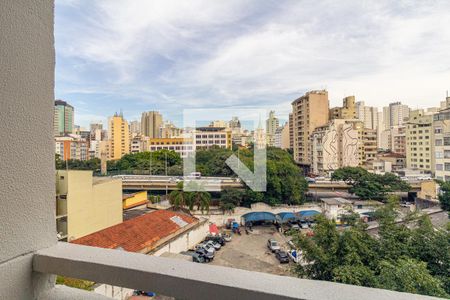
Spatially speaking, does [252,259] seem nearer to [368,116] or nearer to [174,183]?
[174,183]

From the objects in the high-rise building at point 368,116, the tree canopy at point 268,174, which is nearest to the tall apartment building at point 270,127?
the tree canopy at point 268,174

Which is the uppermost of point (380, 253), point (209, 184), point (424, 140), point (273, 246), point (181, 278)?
point (424, 140)

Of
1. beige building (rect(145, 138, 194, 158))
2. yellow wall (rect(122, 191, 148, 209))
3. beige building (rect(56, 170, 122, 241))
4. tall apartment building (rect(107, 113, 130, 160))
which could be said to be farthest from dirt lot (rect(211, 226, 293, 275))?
beige building (rect(145, 138, 194, 158))

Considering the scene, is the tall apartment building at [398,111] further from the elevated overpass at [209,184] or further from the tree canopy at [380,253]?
the tree canopy at [380,253]

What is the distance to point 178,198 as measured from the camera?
7629 mm

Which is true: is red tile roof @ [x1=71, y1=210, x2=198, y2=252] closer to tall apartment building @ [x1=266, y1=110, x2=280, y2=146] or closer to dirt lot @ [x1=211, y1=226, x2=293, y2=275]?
dirt lot @ [x1=211, y1=226, x2=293, y2=275]

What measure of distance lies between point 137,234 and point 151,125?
489 inches

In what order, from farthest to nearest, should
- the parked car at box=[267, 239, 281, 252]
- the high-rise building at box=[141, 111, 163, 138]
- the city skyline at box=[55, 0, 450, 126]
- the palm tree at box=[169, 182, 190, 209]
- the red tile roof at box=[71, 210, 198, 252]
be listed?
the high-rise building at box=[141, 111, 163, 138]
the palm tree at box=[169, 182, 190, 209]
the red tile roof at box=[71, 210, 198, 252]
the parked car at box=[267, 239, 281, 252]
the city skyline at box=[55, 0, 450, 126]

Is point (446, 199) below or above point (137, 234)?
above

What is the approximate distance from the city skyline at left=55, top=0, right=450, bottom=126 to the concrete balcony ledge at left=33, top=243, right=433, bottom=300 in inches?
12.4

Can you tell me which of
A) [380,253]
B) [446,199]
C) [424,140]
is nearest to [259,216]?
[424,140]

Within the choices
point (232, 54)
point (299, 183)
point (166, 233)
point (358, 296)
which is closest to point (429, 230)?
point (358, 296)

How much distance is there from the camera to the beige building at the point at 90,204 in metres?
3.08

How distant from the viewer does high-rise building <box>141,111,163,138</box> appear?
1505 centimetres
